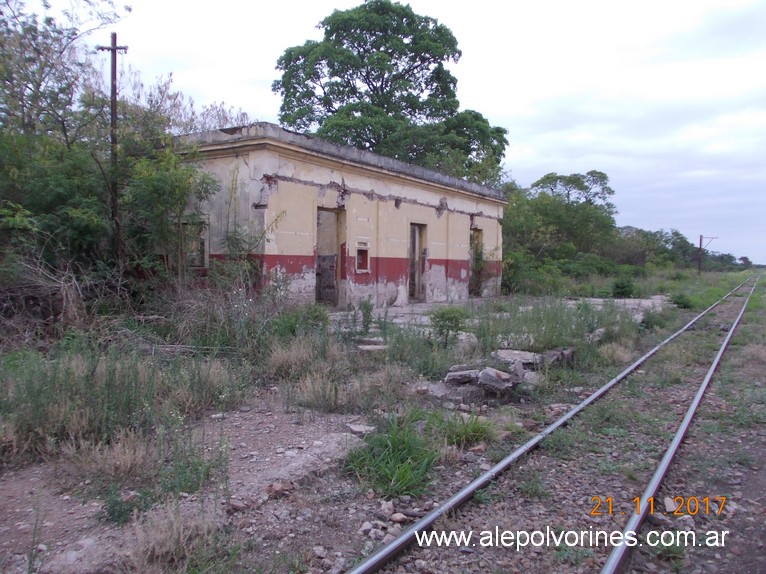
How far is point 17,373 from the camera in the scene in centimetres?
564

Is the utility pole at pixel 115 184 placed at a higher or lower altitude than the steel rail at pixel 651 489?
higher

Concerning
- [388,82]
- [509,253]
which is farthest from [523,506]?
[388,82]

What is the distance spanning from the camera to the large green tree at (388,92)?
28.5m

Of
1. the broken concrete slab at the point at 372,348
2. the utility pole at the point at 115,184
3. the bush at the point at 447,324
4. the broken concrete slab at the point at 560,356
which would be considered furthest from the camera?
the utility pole at the point at 115,184

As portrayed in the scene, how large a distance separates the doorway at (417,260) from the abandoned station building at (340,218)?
0.03m

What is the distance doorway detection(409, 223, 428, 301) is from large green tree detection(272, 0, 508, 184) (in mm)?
9939

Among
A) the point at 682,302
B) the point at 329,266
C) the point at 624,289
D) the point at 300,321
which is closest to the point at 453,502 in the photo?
the point at 300,321

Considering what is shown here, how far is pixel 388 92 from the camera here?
3053 cm

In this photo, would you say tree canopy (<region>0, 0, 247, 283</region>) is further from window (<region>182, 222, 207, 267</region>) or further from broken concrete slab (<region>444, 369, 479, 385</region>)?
broken concrete slab (<region>444, 369, 479, 385</region>)

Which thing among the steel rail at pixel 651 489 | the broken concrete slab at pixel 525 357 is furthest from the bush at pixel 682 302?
the broken concrete slab at pixel 525 357

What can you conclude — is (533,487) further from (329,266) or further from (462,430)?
(329,266)

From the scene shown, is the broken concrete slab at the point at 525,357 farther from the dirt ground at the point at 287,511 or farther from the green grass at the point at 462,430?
the dirt ground at the point at 287,511

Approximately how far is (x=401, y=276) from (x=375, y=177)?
10.5 feet

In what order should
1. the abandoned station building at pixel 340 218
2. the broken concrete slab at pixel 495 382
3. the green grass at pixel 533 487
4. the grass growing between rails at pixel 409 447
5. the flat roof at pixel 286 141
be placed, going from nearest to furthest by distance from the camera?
the green grass at pixel 533 487, the grass growing between rails at pixel 409 447, the broken concrete slab at pixel 495 382, the flat roof at pixel 286 141, the abandoned station building at pixel 340 218
